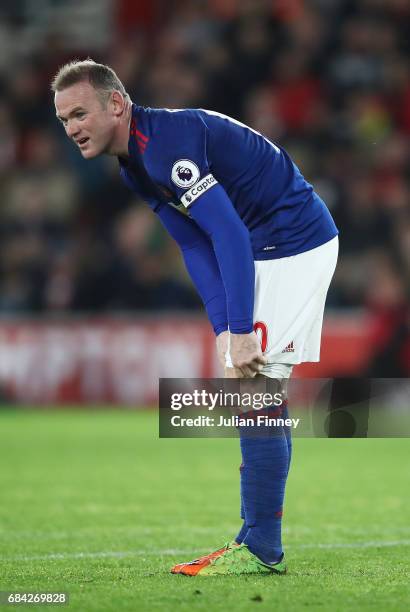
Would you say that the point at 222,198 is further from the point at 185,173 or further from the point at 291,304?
the point at 291,304

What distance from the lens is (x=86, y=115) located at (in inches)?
172

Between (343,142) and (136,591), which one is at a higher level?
(343,142)

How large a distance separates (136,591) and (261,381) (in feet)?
2.75

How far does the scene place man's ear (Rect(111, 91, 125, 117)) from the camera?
14.4ft

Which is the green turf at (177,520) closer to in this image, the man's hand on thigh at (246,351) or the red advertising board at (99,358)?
the man's hand on thigh at (246,351)

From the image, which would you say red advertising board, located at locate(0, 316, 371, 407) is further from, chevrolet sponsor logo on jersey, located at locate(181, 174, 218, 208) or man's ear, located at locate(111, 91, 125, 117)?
chevrolet sponsor logo on jersey, located at locate(181, 174, 218, 208)

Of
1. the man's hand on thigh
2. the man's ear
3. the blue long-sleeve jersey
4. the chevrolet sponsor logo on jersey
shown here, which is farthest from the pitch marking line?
the man's ear

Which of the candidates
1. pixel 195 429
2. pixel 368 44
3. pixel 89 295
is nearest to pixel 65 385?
pixel 89 295

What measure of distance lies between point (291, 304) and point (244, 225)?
1.25ft

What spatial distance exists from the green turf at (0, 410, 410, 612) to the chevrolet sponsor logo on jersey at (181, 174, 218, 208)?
1.27 meters

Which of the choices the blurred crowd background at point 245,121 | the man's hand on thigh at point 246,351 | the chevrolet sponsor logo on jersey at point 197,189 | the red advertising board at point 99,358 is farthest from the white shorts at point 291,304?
the red advertising board at point 99,358

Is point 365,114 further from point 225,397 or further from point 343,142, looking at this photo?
point 225,397

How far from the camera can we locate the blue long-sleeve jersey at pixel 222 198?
166 inches

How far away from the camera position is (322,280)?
4.58 meters
